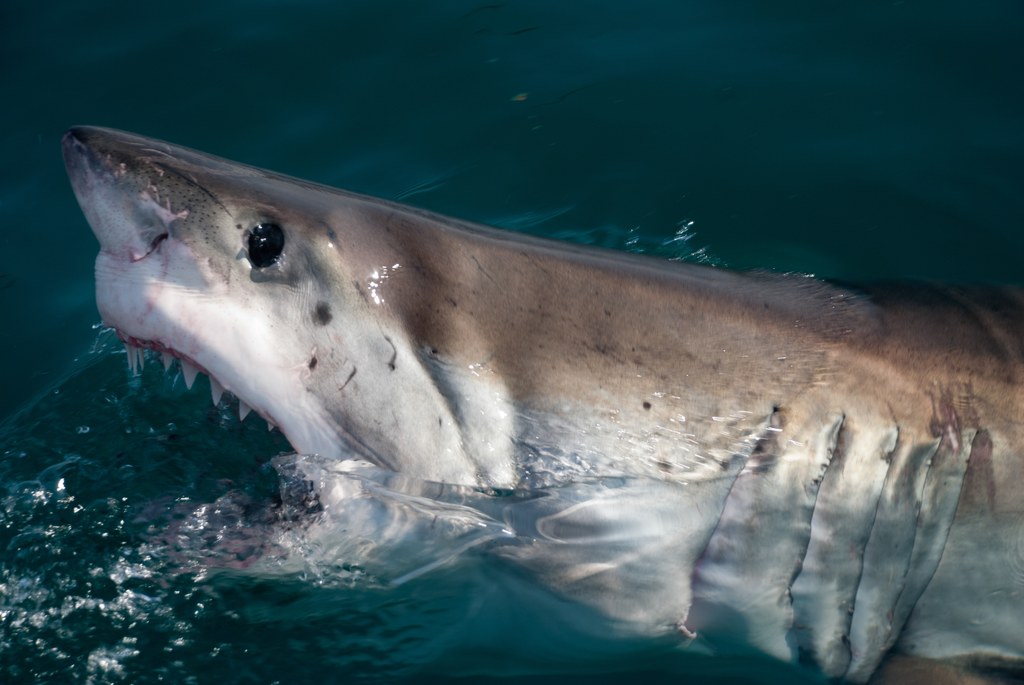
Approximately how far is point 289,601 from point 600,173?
2.50 meters

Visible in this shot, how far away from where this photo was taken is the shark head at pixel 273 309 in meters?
2.16

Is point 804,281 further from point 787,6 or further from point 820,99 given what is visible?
point 787,6

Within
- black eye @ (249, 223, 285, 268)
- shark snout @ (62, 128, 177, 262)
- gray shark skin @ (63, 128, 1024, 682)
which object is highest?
shark snout @ (62, 128, 177, 262)

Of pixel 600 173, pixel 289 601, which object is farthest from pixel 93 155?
pixel 600 173

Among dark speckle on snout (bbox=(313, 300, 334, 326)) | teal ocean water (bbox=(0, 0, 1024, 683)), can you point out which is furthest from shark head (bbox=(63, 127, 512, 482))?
teal ocean water (bbox=(0, 0, 1024, 683))

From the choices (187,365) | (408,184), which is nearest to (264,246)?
(187,365)

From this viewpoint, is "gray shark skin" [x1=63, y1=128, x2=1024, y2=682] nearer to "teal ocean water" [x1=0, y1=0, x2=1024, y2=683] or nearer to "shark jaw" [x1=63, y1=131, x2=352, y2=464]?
"shark jaw" [x1=63, y1=131, x2=352, y2=464]

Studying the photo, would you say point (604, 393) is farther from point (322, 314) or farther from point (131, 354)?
point (131, 354)

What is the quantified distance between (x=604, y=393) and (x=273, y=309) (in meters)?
0.68

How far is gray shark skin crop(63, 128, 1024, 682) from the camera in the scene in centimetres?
217

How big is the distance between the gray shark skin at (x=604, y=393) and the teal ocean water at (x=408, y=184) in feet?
0.94

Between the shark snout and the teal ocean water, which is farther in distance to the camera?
the teal ocean water

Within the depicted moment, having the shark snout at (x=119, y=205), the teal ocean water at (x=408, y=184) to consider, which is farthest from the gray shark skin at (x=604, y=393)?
the teal ocean water at (x=408, y=184)

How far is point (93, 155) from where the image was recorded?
2.25m
